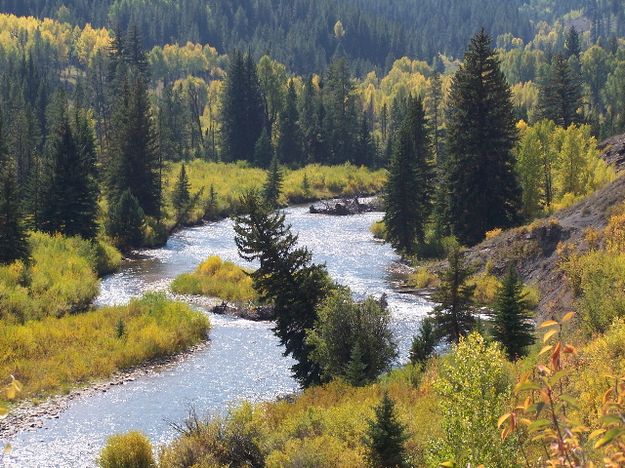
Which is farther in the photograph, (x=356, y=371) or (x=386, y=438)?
(x=356, y=371)

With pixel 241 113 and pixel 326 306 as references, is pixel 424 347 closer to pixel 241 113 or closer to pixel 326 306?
pixel 326 306

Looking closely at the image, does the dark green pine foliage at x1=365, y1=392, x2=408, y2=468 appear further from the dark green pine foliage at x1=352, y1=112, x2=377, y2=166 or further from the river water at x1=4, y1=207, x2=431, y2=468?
the dark green pine foliage at x1=352, y1=112, x2=377, y2=166

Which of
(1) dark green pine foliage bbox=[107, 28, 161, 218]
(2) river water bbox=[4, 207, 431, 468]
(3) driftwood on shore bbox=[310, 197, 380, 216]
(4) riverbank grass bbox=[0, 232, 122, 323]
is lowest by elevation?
(2) river water bbox=[4, 207, 431, 468]

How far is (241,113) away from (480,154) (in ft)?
232

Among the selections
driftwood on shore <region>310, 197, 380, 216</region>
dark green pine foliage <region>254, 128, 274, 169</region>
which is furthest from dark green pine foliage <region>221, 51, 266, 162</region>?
driftwood on shore <region>310, 197, 380, 216</region>

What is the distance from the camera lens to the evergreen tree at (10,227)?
1999 inches

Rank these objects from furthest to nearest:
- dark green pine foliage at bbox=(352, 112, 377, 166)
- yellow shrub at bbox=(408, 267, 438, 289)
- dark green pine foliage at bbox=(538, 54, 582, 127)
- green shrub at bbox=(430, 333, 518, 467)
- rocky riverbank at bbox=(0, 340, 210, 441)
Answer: dark green pine foliage at bbox=(352, 112, 377, 166) < dark green pine foliage at bbox=(538, 54, 582, 127) < yellow shrub at bbox=(408, 267, 438, 289) < rocky riverbank at bbox=(0, 340, 210, 441) < green shrub at bbox=(430, 333, 518, 467)

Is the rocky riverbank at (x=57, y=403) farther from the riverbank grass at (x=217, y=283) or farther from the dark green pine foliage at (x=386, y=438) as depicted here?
the dark green pine foliage at (x=386, y=438)

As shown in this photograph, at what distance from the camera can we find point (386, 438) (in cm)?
2072

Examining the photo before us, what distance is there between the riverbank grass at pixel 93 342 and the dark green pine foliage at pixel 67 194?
21.4 metres

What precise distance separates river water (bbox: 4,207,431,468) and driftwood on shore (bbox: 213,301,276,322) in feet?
3.08

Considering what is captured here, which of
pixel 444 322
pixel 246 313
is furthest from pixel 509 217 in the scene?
pixel 444 322

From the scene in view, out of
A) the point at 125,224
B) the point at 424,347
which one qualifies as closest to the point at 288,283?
the point at 424,347

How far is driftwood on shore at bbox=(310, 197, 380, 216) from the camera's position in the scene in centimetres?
9025
